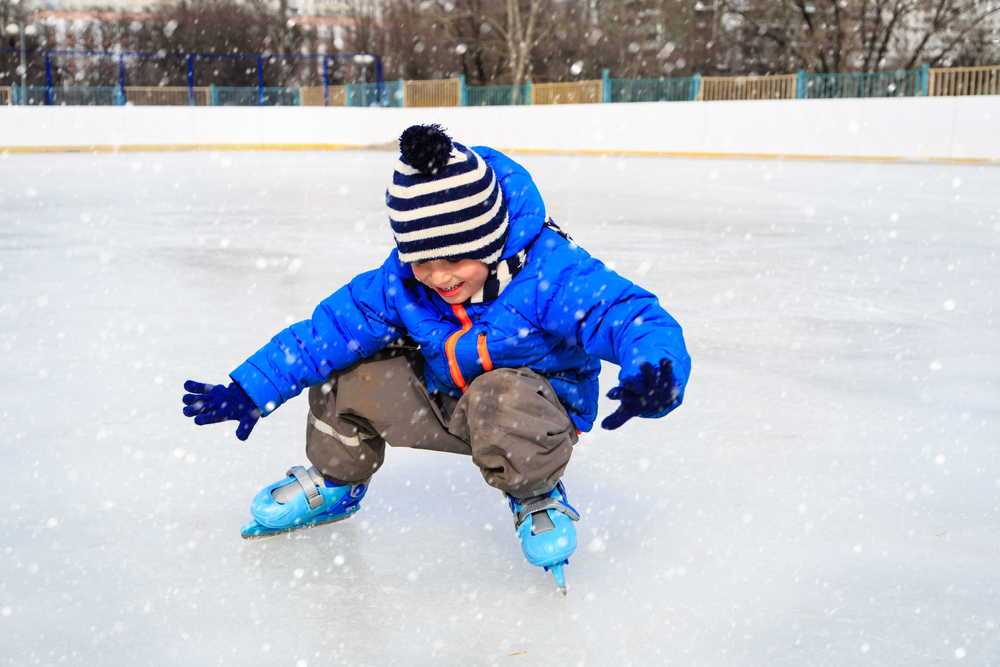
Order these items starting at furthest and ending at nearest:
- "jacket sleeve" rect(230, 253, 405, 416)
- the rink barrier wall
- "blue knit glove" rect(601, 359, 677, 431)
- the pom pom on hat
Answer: the rink barrier wall, "jacket sleeve" rect(230, 253, 405, 416), the pom pom on hat, "blue knit glove" rect(601, 359, 677, 431)

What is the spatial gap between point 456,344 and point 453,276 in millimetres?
102

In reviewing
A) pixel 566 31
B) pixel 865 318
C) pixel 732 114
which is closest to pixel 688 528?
pixel 865 318

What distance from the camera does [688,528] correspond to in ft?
4.65

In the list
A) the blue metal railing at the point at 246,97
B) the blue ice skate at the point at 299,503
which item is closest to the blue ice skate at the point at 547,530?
the blue ice skate at the point at 299,503

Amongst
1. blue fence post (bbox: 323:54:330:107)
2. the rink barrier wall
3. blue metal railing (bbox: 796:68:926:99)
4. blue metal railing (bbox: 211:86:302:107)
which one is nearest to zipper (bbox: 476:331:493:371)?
the rink barrier wall

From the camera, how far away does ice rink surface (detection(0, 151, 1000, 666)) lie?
111 centimetres

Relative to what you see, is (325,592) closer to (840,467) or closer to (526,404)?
Result: (526,404)

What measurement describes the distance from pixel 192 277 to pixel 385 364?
239cm

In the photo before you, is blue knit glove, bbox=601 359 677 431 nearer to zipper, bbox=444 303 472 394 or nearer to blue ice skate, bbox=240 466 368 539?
zipper, bbox=444 303 472 394

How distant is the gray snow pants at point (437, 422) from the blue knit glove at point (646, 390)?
202 mm

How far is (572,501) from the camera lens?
153cm

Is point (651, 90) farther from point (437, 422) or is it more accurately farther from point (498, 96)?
point (437, 422)

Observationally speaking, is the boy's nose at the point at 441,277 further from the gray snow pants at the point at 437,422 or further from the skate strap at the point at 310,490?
the skate strap at the point at 310,490

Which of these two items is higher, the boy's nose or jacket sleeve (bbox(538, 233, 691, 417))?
the boy's nose
